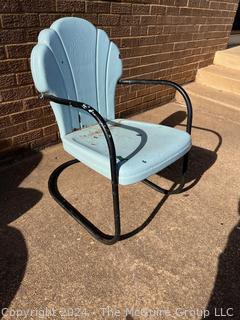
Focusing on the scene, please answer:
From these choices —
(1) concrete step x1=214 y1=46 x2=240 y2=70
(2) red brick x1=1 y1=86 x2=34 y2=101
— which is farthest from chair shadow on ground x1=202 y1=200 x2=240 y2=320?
(1) concrete step x1=214 y1=46 x2=240 y2=70

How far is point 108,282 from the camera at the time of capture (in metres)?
1.48

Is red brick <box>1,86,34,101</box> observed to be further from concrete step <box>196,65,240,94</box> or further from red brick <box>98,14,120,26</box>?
concrete step <box>196,65,240,94</box>

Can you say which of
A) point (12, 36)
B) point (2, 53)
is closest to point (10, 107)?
point (2, 53)

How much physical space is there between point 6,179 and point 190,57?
292 centimetres

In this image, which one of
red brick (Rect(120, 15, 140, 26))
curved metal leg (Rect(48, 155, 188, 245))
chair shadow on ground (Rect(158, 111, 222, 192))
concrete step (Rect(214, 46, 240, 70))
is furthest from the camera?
concrete step (Rect(214, 46, 240, 70))

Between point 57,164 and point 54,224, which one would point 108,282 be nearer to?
point 54,224

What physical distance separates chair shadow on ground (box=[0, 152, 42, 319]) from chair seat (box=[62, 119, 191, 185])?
535 mm

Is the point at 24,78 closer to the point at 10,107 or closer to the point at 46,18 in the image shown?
the point at 10,107

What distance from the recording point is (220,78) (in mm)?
4027

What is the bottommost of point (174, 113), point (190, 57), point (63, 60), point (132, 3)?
point (174, 113)

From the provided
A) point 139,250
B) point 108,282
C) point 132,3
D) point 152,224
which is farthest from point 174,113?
point 108,282

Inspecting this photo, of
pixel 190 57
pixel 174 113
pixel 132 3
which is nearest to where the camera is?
pixel 132 3

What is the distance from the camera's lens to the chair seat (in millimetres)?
1431

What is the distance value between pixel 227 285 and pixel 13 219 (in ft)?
4.08
